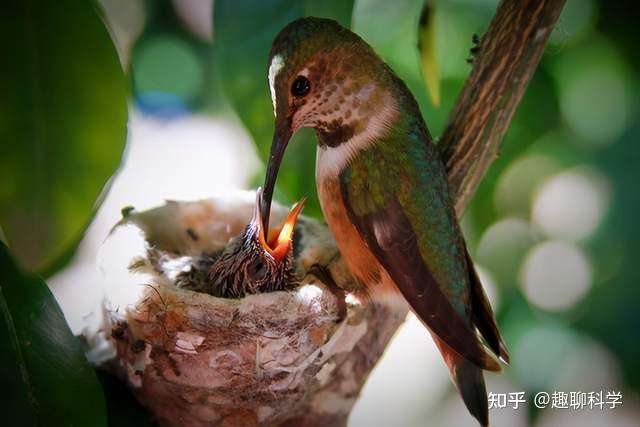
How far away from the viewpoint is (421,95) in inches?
68.0

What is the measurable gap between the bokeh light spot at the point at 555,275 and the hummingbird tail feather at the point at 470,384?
568 millimetres

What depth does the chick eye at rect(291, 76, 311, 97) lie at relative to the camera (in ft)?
3.83

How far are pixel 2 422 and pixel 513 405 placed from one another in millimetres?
1167

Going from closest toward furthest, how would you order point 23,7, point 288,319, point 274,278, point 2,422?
point 2,422 → point 23,7 → point 288,319 → point 274,278

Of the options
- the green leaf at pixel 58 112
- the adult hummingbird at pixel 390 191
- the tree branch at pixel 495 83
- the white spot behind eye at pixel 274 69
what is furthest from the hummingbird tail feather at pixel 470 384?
the green leaf at pixel 58 112

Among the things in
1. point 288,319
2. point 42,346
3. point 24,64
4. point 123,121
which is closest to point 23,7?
point 24,64

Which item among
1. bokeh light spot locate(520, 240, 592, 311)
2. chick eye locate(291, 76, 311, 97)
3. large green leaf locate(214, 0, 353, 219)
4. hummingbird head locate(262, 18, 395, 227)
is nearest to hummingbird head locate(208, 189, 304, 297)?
hummingbird head locate(262, 18, 395, 227)

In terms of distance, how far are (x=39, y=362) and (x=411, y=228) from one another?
67 centimetres

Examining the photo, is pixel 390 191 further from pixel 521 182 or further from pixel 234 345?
pixel 521 182

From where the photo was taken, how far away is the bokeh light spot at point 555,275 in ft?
5.77

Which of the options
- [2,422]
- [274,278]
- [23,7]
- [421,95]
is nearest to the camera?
[2,422]

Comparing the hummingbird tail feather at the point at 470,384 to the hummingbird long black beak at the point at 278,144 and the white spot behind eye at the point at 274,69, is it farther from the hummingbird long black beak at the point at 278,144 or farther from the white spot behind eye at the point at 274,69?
the white spot behind eye at the point at 274,69

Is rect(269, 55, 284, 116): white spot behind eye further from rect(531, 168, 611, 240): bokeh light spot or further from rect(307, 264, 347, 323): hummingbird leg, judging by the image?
rect(531, 168, 611, 240): bokeh light spot

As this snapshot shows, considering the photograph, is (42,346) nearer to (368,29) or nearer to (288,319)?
(288,319)
